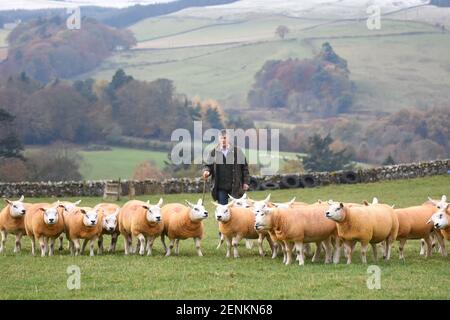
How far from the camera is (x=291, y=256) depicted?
60.1 ft

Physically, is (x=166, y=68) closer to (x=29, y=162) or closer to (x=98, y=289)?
(x=29, y=162)

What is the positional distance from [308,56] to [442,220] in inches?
3773

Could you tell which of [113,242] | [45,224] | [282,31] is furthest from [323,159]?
[282,31]

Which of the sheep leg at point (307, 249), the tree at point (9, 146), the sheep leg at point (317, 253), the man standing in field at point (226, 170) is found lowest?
the tree at point (9, 146)

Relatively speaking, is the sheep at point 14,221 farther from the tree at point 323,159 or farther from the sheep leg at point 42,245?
the tree at point 323,159

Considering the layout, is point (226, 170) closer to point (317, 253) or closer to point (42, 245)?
point (317, 253)

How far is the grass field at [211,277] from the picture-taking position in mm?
14242

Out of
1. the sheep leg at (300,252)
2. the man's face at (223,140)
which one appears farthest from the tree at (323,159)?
the sheep leg at (300,252)

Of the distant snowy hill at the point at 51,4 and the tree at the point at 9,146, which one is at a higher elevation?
the distant snowy hill at the point at 51,4

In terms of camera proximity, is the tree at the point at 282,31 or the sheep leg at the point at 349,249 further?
the tree at the point at 282,31

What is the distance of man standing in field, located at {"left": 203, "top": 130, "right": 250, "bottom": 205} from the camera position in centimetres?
2143

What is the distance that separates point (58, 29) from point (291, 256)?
103 m

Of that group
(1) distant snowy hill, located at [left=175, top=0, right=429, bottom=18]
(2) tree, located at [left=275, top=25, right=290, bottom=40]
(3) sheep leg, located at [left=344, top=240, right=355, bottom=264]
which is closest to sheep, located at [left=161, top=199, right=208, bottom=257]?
(3) sheep leg, located at [left=344, top=240, right=355, bottom=264]

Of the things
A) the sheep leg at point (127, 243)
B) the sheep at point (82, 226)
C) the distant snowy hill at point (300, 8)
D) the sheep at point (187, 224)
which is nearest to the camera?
the sheep at point (82, 226)
